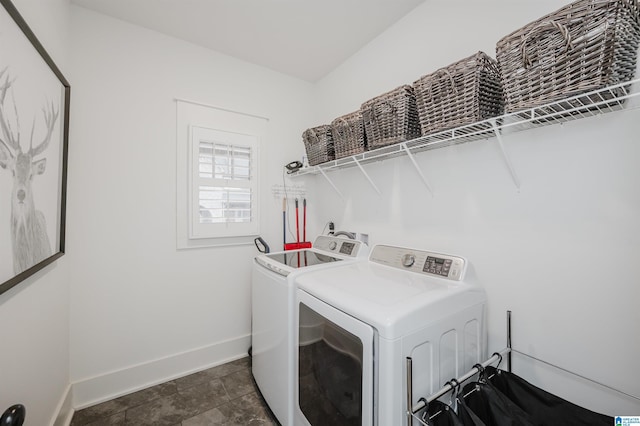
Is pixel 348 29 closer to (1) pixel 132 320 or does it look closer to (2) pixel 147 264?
(2) pixel 147 264

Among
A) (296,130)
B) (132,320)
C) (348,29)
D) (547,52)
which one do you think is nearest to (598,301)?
(547,52)

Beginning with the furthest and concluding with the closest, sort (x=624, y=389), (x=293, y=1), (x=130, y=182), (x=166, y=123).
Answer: (x=166, y=123) < (x=130, y=182) < (x=293, y=1) < (x=624, y=389)

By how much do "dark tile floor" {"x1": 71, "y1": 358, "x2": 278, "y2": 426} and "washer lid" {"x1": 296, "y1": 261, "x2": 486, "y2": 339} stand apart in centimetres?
110

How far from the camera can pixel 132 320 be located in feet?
6.64

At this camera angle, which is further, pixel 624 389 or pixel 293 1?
pixel 293 1

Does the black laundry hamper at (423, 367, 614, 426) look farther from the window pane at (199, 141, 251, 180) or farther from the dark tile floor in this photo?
the window pane at (199, 141, 251, 180)

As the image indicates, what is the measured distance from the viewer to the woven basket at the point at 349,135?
1823mm

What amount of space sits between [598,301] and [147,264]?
2732 mm

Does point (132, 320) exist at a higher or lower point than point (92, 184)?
lower

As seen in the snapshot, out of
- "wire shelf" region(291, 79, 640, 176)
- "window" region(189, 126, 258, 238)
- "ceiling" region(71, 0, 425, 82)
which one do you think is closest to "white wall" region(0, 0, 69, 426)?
"ceiling" region(71, 0, 425, 82)

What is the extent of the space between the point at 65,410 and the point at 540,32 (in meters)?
3.16

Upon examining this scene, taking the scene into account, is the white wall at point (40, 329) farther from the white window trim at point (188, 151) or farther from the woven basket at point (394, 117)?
the woven basket at point (394, 117)

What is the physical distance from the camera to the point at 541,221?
1253 millimetres

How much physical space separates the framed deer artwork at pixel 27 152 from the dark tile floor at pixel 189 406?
1181mm
